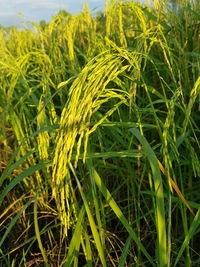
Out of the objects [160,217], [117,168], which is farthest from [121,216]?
[117,168]

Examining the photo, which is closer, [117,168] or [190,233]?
[190,233]

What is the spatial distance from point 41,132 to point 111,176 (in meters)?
0.34

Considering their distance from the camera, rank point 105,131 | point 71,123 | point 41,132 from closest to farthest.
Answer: point 71,123 → point 41,132 → point 105,131

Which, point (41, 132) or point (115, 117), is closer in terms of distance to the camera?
point (41, 132)

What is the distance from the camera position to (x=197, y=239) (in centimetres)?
107

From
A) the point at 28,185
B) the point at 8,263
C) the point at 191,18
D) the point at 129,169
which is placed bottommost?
the point at 8,263

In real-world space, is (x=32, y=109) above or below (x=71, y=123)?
below

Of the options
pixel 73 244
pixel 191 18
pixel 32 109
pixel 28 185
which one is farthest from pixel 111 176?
pixel 191 18

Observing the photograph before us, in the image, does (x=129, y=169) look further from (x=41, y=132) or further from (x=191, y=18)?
(x=191, y=18)

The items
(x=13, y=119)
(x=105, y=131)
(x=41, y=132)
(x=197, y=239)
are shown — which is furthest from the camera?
(x=13, y=119)

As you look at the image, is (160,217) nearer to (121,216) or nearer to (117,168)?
(121,216)

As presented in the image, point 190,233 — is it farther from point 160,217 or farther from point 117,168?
point 117,168

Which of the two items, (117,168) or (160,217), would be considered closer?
(160,217)

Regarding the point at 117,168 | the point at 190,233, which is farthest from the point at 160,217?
the point at 117,168
